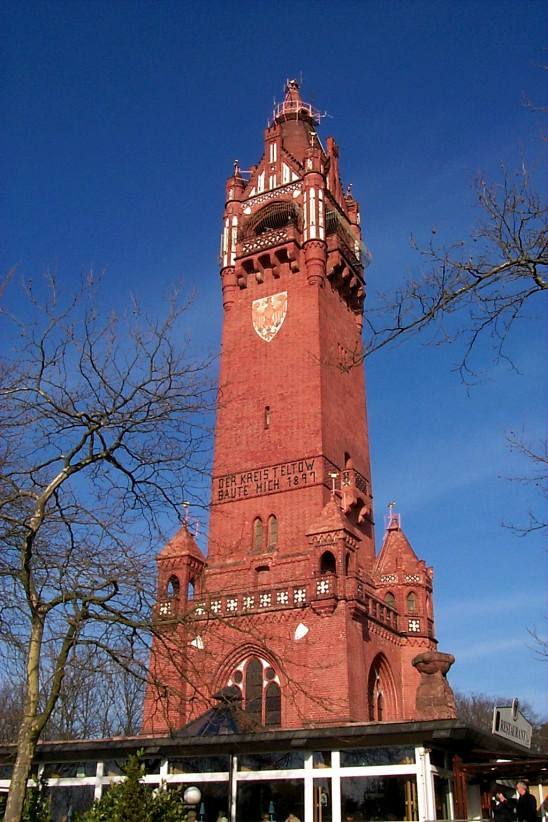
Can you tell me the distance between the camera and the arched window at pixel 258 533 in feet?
98.2

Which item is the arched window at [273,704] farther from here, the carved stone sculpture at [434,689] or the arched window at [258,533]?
the carved stone sculpture at [434,689]

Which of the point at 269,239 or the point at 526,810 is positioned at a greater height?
the point at 269,239

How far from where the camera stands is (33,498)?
13.5 meters

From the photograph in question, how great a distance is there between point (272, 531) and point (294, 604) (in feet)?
12.4

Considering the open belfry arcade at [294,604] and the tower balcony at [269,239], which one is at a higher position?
the tower balcony at [269,239]

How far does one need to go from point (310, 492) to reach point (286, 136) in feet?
63.9

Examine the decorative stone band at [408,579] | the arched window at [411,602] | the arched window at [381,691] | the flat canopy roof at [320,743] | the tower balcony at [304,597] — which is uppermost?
the decorative stone band at [408,579]

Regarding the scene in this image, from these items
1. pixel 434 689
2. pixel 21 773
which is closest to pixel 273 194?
pixel 434 689

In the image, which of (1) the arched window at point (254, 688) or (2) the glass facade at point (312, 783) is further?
(1) the arched window at point (254, 688)

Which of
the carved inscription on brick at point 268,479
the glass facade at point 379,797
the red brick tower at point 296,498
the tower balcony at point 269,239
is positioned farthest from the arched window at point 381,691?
the tower balcony at point 269,239

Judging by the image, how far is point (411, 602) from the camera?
31078mm

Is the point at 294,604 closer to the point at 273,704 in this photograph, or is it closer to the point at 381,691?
the point at 273,704

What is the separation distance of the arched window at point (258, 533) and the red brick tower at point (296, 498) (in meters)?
0.06

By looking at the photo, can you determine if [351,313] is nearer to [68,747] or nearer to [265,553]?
[265,553]
